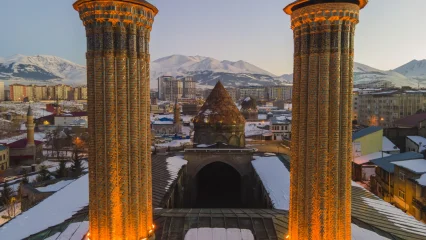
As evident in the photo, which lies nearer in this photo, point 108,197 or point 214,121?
point 108,197

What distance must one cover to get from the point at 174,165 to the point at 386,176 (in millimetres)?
15365

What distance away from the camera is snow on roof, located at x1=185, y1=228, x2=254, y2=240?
10258mm

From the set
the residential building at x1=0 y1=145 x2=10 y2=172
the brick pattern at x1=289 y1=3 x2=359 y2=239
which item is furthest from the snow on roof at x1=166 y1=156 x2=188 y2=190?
the residential building at x1=0 y1=145 x2=10 y2=172

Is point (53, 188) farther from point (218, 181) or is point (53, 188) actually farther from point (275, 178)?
point (275, 178)

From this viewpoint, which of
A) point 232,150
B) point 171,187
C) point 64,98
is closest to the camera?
point 171,187

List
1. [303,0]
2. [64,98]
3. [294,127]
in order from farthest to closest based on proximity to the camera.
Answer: [64,98], [294,127], [303,0]

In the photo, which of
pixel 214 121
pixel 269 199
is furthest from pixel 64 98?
pixel 269 199

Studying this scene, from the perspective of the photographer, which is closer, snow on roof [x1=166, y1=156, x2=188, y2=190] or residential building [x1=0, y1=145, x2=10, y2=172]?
snow on roof [x1=166, y1=156, x2=188, y2=190]

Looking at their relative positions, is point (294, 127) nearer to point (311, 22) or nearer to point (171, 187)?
point (311, 22)

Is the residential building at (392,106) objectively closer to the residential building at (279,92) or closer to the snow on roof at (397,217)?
the snow on roof at (397,217)

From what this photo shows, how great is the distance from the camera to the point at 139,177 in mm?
9023

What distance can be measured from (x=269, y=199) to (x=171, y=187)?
5115 mm

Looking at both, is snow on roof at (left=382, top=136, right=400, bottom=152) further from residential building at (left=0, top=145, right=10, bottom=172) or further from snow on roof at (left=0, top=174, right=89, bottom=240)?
residential building at (left=0, top=145, right=10, bottom=172)

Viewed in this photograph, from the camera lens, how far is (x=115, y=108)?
854 centimetres
